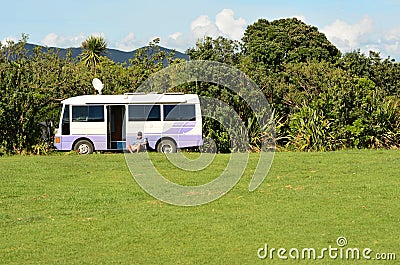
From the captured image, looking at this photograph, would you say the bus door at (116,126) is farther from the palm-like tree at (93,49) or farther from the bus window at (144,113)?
the palm-like tree at (93,49)

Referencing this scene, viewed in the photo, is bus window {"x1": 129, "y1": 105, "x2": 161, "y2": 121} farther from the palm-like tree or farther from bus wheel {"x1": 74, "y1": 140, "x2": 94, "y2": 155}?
the palm-like tree

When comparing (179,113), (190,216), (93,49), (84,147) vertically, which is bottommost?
(190,216)

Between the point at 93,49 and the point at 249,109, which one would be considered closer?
the point at 249,109

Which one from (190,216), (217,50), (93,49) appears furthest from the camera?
(93,49)

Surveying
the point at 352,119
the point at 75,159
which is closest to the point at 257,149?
the point at 352,119

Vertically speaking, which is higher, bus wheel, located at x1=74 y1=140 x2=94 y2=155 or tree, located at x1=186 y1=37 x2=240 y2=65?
tree, located at x1=186 y1=37 x2=240 y2=65

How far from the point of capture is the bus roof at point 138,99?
64.3 ft

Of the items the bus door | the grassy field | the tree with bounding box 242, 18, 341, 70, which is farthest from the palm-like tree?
the grassy field

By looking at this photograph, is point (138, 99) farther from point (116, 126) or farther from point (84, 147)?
point (84, 147)

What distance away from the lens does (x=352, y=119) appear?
20188 millimetres

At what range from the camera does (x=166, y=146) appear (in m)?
19.5

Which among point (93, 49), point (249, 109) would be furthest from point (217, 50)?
point (93, 49)

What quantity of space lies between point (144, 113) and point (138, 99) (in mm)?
471

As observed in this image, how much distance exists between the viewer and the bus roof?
771 inches
